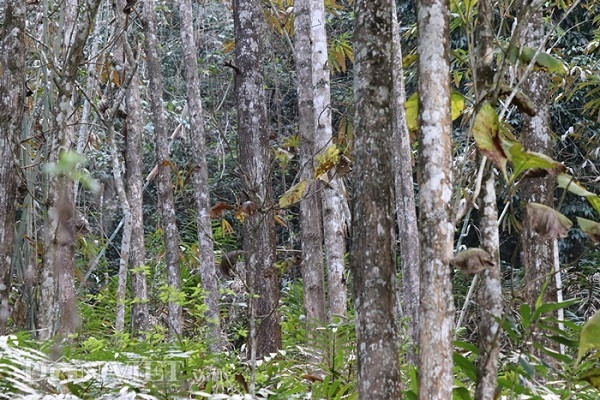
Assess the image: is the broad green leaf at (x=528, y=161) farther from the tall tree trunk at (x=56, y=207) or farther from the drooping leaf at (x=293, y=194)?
the drooping leaf at (x=293, y=194)

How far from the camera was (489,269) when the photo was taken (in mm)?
2938

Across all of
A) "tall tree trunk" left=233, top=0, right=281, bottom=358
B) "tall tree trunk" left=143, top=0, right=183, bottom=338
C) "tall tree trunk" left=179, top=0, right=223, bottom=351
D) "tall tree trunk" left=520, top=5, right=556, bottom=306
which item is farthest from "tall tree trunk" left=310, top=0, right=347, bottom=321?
"tall tree trunk" left=143, top=0, right=183, bottom=338

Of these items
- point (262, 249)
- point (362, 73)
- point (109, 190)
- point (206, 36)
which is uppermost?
point (206, 36)

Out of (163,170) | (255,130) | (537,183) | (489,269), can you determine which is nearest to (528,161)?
(489,269)

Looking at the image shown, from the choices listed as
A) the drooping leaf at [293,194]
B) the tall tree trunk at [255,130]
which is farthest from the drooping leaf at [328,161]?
the tall tree trunk at [255,130]

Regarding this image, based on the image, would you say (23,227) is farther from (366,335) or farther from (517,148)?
(517,148)

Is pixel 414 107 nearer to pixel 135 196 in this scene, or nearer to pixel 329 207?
pixel 329 207

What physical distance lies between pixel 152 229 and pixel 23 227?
10.3 meters

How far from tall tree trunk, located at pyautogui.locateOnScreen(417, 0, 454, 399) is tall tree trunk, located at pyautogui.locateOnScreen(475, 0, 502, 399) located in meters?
0.19

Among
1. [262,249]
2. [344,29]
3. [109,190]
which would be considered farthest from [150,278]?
[344,29]

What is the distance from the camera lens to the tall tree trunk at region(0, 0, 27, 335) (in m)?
4.61

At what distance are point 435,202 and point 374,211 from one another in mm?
305

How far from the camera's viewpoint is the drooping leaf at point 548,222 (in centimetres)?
273

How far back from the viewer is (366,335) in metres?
2.98
